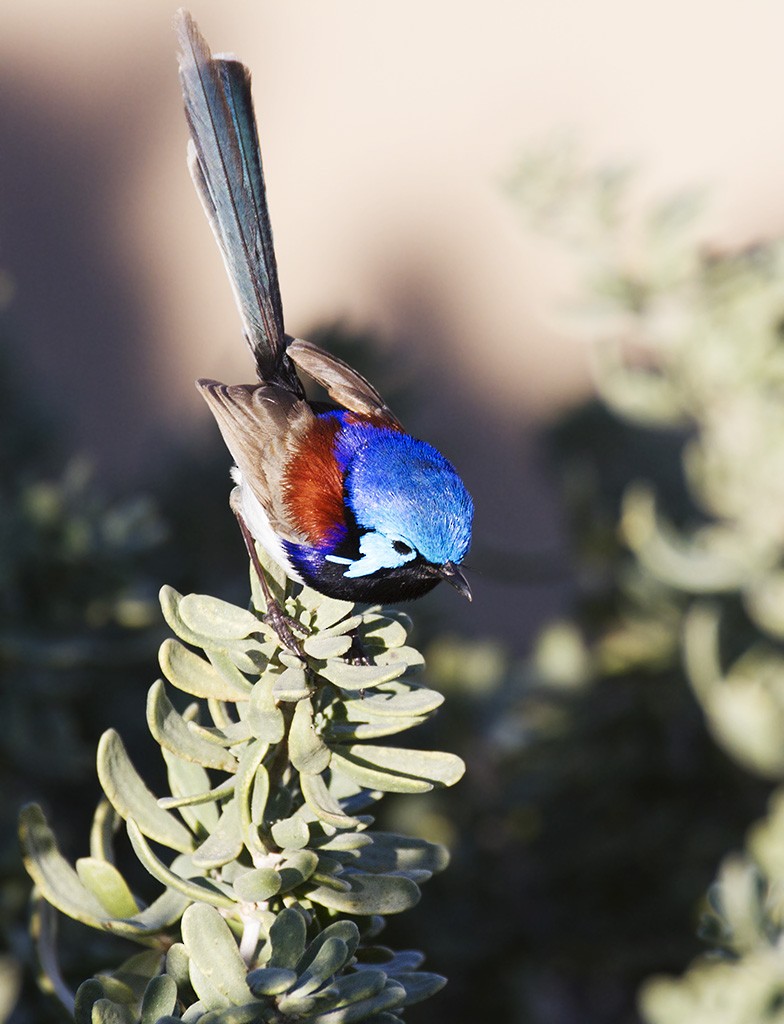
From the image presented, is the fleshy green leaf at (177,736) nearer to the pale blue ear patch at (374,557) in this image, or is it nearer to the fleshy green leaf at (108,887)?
the fleshy green leaf at (108,887)

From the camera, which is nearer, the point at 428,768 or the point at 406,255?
the point at 428,768

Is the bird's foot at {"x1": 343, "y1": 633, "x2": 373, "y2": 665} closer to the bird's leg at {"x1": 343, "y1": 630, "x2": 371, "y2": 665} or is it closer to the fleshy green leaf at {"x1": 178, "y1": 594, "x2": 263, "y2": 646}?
the bird's leg at {"x1": 343, "y1": 630, "x2": 371, "y2": 665}

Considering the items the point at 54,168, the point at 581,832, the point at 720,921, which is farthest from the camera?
the point at 54,168

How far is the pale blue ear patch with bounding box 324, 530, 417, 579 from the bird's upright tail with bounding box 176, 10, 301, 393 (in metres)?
0.36

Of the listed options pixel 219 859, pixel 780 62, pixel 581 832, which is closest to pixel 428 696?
pixel 219 859

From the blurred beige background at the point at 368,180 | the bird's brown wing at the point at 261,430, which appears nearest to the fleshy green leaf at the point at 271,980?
the bird's brown wing at the point at 261,430

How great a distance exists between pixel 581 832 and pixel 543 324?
2793mm

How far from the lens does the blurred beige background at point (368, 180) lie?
166 inches

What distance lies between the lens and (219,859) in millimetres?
772

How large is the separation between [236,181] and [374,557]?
57cm

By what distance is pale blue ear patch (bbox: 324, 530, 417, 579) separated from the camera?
54.6 inches

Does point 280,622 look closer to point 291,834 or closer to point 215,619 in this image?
point 215,619

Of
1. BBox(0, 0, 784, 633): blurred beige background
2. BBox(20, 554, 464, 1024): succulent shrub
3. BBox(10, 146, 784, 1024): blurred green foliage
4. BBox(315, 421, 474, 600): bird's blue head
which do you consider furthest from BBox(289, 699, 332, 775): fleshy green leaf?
BBox(0, 0, 784, 633): blurred beige background

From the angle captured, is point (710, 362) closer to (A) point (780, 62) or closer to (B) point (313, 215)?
(B) point (313, 215)
